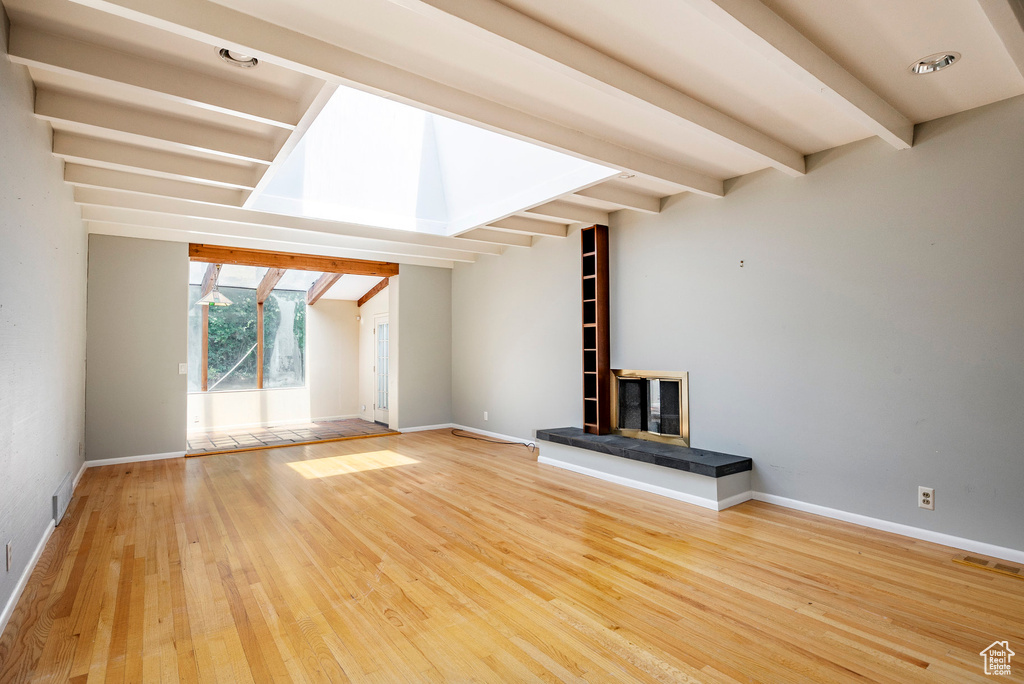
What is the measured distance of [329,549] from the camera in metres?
3.25

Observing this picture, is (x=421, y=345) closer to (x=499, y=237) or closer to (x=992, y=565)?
(x=499, y=237)

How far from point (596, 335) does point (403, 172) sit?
2.90m

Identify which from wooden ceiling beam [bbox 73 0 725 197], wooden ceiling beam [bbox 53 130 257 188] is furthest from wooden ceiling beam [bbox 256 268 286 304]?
wooden ceiling beam [bbox 73 0 725 197]

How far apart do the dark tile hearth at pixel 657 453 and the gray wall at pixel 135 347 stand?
444 cm

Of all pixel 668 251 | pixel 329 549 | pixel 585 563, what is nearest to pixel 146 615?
pixel 329 549

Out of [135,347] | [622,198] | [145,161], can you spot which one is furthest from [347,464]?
[622,198]

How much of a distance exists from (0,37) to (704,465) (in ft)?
15.2

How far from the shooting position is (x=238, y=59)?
2658 millimetres

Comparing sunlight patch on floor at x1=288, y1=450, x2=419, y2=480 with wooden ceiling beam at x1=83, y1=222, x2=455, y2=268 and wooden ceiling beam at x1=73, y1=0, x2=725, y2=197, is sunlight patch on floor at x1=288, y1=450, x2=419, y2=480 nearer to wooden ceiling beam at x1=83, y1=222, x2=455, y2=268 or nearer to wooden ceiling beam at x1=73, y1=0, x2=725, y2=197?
wooden ceiling beam at x1=83, y1=222, x2=455, y2=268

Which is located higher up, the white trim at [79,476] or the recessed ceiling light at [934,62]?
the recessed ceiling light at [934,62]

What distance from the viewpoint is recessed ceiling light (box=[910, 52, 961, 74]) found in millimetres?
2584

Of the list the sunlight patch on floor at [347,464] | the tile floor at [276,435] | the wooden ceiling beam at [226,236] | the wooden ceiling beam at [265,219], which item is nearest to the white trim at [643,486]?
the sunlight patch on floor at [347,464]

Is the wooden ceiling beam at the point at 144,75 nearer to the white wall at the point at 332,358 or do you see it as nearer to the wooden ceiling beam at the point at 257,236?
the wooden ceiling beam at the point at 257,236

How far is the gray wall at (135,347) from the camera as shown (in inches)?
222
